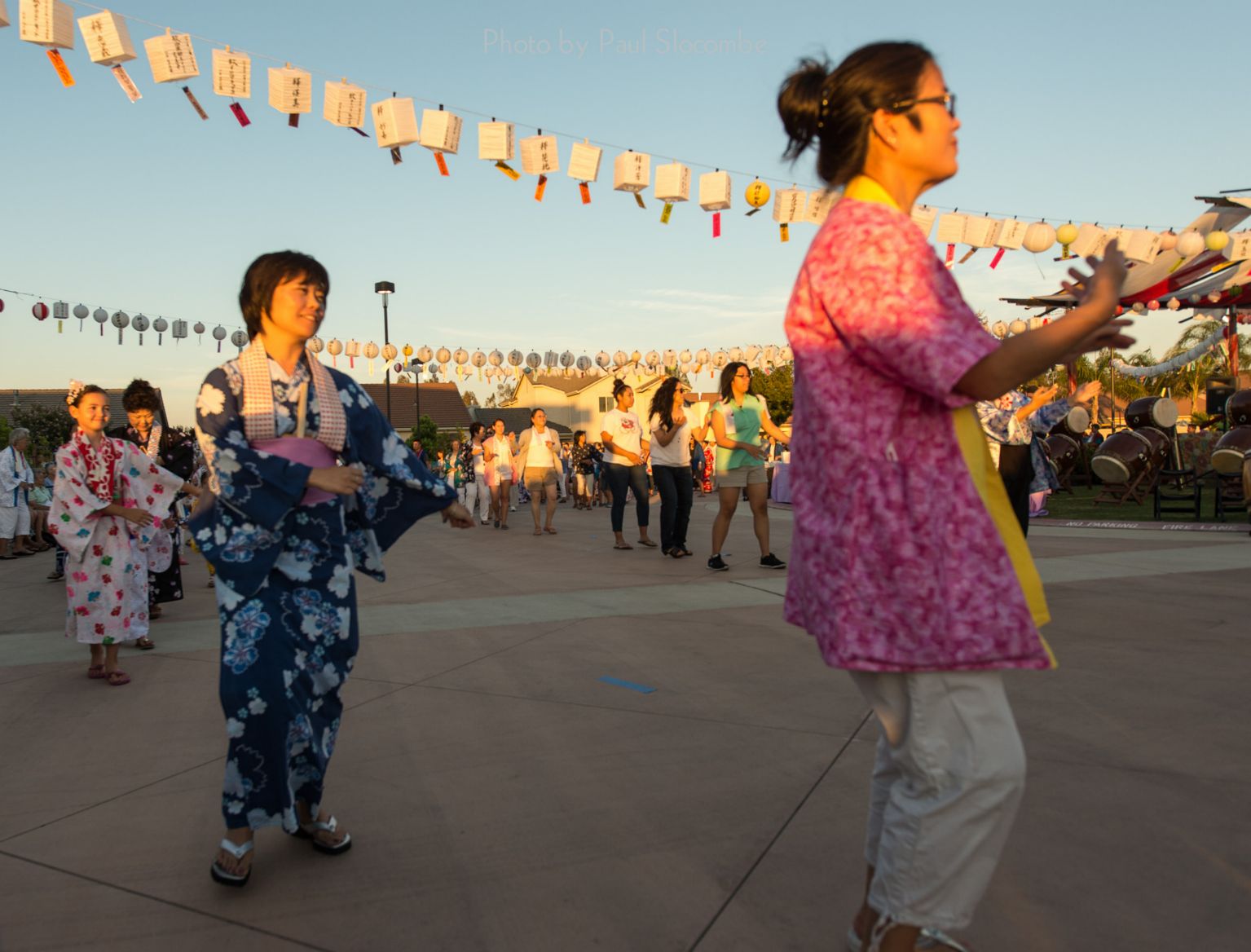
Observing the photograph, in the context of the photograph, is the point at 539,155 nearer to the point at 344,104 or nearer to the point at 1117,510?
the point at 344,104

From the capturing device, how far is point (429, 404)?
69.8 m

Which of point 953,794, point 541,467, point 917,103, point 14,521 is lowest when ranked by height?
point 14,521

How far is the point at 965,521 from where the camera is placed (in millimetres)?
1609

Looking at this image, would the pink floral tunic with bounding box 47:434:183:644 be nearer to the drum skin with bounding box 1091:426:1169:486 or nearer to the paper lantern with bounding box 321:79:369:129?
the paper lantern with bounding box 321:79:369:129

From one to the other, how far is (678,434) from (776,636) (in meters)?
4.34

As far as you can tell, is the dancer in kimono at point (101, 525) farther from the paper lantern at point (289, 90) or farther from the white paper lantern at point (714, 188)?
the white paper lantern at point (714, 188)

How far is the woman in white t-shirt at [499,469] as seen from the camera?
48.8ft

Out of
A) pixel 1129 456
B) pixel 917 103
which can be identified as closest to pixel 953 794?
pixel 917 103

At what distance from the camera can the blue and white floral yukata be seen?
2498mm

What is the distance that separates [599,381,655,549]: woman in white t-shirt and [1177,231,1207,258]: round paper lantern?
783cm

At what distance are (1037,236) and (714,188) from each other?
448cm

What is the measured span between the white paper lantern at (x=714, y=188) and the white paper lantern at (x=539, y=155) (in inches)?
70.4

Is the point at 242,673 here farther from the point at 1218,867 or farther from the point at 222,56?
the point at 222,56

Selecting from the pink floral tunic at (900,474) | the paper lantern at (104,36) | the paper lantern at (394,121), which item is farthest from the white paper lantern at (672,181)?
the pink floral tunic at (900,474)
